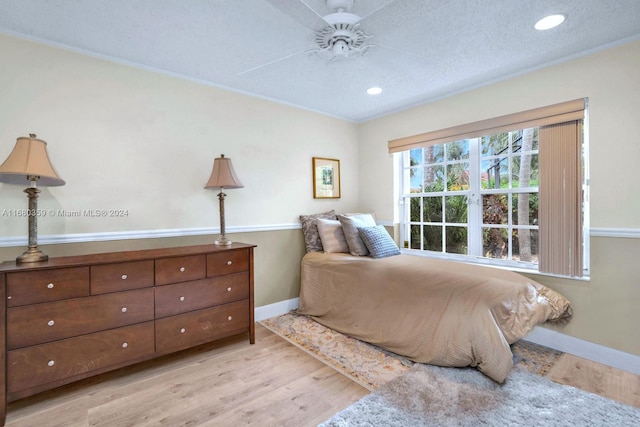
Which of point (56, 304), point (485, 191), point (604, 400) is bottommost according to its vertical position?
point (604, 400)

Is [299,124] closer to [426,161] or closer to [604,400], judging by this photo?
[426,161]

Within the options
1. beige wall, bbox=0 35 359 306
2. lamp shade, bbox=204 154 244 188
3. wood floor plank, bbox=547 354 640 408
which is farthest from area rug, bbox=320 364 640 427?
lamp shade, bbox=204 154 244 188

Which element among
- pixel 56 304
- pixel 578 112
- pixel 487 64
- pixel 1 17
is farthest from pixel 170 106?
Result: pixel 578 112

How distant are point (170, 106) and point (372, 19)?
178 centimetres

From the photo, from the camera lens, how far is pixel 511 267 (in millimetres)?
2697

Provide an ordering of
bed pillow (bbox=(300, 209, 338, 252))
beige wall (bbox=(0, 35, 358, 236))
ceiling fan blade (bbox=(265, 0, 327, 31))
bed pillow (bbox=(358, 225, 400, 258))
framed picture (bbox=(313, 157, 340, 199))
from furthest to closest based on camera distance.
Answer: framed picture (bbox=(313, 157, 340, 199)) → bed pillow (bbox=(300, 209, 338, 252)) → bed pillow (bbox=(358, 225, 400, 258)) → beige wall (bbox=(0, 35, 358, 236)) → ceiling fan blade (bbox=(265, 0, 327, 31))

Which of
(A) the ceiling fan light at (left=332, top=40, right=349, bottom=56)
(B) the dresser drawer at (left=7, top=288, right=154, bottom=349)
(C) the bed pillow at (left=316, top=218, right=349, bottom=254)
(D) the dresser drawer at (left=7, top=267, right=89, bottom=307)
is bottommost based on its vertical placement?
(B) the dresser drawer at (left=7, top=288, right=154, bottom=349)

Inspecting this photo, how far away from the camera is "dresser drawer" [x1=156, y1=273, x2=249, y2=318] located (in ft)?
6.91

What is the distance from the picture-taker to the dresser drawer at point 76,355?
164cm

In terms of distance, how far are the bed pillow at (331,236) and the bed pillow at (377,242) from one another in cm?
29

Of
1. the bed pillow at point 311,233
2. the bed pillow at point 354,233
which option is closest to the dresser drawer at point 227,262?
the bed pillow at point 311,233

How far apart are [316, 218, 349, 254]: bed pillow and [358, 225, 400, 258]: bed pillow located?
293 mm

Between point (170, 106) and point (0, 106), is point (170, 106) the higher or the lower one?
the higher one

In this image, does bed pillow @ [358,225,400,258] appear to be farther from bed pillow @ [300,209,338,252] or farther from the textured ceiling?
the textured ceiling
